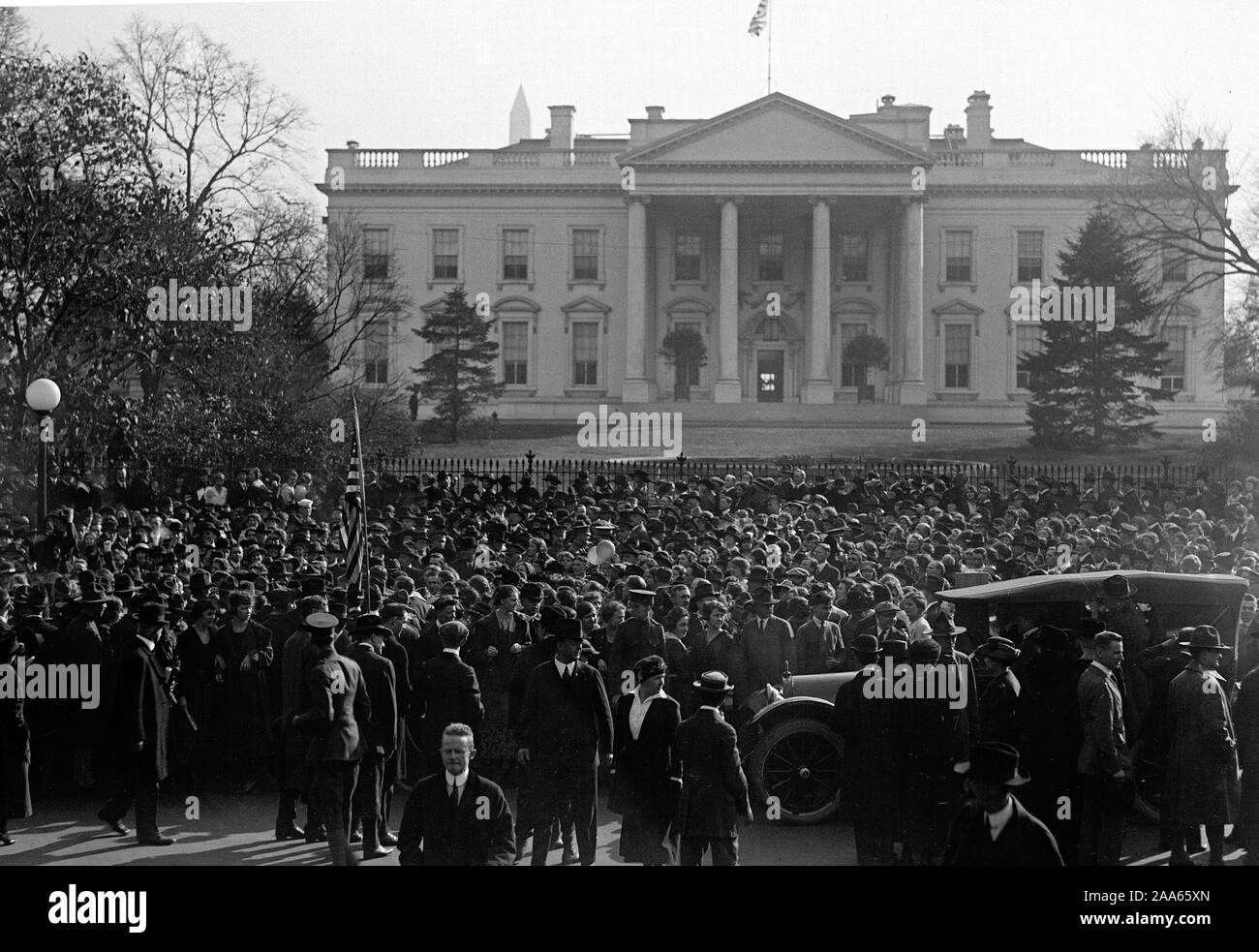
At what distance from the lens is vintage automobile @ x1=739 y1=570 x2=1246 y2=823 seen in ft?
37.8

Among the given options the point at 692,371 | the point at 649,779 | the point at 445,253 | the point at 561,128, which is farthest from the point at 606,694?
the point at 561,128

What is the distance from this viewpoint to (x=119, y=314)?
2417 cm

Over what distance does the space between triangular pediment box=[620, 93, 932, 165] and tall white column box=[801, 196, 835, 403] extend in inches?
79.8

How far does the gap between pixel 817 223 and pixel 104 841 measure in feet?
161

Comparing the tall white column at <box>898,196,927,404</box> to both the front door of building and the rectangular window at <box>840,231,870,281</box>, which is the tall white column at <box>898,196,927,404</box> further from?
the front door of building

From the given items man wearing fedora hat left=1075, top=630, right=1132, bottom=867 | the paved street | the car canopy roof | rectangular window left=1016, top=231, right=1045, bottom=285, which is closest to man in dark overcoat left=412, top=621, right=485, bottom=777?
the paved street

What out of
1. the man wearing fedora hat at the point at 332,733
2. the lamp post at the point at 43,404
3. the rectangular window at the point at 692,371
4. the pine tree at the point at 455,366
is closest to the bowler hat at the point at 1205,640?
the man wearing fedora hat at the point at 332,733

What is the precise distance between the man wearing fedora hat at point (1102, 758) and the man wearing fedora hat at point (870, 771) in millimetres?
1325

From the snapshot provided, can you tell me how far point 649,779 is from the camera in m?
9.99

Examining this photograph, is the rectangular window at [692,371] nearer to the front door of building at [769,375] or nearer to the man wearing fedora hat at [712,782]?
the front door of building at [769,375]

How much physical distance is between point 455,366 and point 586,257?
684 inches
